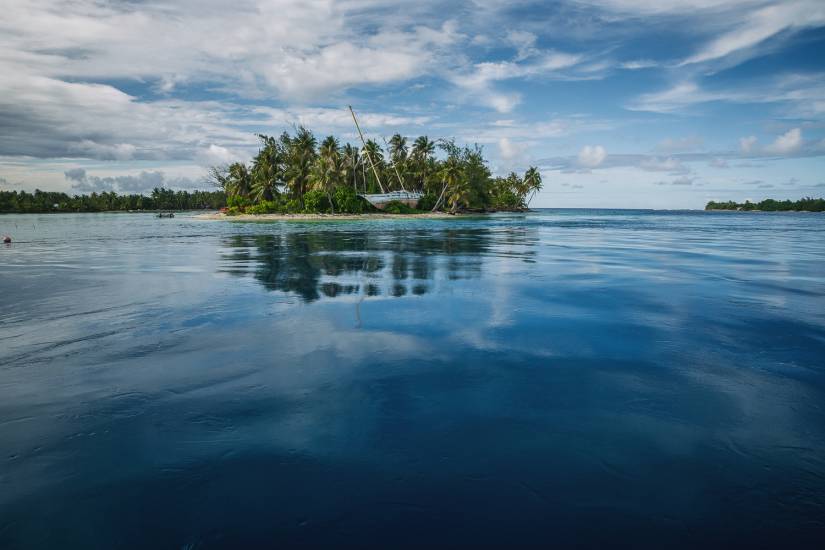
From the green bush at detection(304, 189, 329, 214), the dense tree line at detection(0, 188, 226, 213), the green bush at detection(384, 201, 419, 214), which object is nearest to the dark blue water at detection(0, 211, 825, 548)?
the green bush at detection(304, 189, 329, 214)

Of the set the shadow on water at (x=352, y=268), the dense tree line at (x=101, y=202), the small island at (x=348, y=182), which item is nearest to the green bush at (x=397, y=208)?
the small island at (x=348, y=182)

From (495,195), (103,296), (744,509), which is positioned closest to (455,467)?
(744,509)

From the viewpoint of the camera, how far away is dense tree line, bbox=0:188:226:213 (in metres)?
159

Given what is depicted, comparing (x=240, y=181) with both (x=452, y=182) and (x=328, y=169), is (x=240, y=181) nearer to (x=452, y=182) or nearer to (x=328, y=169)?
(x=328, y=169)

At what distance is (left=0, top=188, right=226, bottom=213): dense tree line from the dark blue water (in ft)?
634

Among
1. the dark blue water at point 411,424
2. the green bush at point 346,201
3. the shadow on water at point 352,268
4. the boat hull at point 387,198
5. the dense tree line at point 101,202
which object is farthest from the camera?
the dense tree line at point 101,202

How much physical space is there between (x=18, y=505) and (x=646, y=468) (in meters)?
5.53

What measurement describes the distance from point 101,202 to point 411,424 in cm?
21319

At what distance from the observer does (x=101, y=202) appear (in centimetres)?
17925

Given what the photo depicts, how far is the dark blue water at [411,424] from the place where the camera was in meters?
3.68

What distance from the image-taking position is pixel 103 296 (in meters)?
12.9

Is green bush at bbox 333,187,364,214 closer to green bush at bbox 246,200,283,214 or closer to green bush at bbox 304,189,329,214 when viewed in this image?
green bush at bbox 304,189,329,214

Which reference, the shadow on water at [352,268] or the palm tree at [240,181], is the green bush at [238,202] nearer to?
the palm tree at [240,181]

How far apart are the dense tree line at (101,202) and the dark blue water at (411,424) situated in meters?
193
